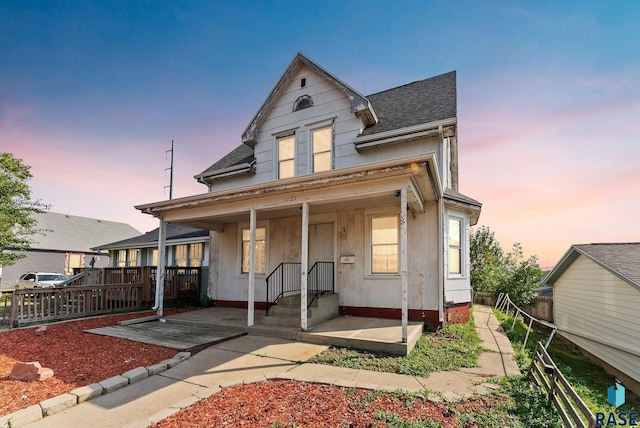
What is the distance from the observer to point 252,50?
36.2 ft

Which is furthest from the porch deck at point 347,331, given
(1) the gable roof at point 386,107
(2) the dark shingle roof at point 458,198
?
(1) the gable roof at point 386,107

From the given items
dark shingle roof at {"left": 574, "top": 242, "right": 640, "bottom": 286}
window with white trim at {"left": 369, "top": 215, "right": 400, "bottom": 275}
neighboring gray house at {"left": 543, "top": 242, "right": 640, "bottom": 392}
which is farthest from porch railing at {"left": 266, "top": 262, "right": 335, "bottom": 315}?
dark shingle roof at {"left": 574, "top": 242, "right": 640, "bottom": 286}

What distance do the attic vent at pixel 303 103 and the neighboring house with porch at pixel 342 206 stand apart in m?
0.04

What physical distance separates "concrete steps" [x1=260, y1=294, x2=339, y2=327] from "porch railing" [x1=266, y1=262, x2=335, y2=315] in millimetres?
417

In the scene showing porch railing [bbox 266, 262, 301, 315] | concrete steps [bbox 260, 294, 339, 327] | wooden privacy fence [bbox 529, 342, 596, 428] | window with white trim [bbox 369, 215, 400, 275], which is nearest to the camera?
wooden privacy fence [bbox 529, 342, 596, 428]

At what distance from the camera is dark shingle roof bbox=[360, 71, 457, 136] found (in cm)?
885

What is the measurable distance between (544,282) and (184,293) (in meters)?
16.7

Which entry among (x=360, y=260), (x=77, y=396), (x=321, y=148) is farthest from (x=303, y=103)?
(x=77, y=396)

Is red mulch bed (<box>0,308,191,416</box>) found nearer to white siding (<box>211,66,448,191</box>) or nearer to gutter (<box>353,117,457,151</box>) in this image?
white siding (<box>211,66,448,191</box>)

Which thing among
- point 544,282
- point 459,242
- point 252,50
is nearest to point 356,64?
point 252,50

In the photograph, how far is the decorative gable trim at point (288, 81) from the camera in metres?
9.32

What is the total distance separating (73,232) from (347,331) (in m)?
33.4

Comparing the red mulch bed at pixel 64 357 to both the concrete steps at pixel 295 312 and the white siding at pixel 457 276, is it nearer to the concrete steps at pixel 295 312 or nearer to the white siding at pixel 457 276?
the concrete steps at pixel 295 312

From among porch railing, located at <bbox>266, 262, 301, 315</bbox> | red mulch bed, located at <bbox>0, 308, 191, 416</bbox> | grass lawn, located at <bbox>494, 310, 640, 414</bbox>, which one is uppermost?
porch railing, located at <bbox>266, 262, 301, 315</bbox>
